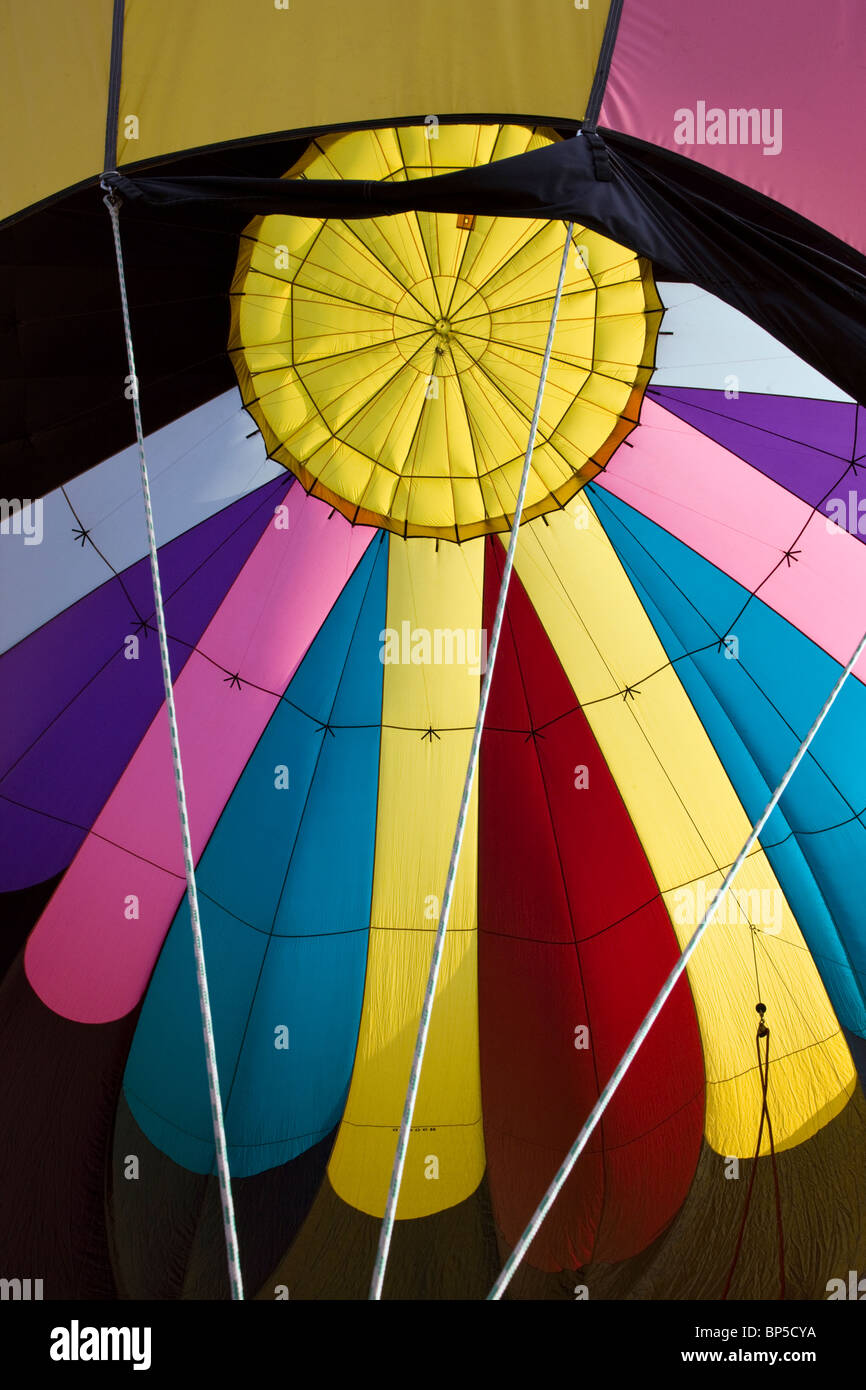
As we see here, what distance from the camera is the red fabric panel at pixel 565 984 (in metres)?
3.52

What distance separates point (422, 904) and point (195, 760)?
0.90 metres

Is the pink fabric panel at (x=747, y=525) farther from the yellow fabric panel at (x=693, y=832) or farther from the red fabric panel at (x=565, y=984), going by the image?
the red fabric panel at (x=565, y=984)

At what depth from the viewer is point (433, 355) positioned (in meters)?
3.49

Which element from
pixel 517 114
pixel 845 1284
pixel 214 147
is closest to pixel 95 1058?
pixel 845 1284

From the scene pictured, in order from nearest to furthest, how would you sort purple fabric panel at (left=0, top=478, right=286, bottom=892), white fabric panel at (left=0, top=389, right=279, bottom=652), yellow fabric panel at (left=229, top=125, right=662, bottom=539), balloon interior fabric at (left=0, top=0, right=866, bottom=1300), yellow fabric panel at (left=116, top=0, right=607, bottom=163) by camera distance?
1. yellow fabric panel at (left=116, top=0, right=607, bottom=163)
2. yellow fabric panel at (left=229, top=125, right=662, bottom=539)
3. balloon interior fabric at (left=0, top=0, right=866, bottom=1300)
4. white fabric panel at (left=0, top=389, right=279, bottom=652)
5. purple fabric panel at (left=0, top=478, right=286, bottom=892)

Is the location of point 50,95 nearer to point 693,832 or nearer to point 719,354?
point 719,354

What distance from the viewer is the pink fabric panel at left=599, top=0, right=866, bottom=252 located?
207 centimetres

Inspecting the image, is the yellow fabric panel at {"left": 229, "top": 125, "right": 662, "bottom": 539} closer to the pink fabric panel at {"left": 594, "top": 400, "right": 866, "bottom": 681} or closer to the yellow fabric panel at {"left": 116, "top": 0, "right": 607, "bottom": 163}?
the pink fabric panel at {"left": 594, "top": 400, "right": 866, "bottom": 681}

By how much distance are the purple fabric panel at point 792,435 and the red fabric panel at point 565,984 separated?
0.79 m

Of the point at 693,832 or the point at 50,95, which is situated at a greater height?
the point at 50,95

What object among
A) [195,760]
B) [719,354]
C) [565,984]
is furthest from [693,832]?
[195,760]

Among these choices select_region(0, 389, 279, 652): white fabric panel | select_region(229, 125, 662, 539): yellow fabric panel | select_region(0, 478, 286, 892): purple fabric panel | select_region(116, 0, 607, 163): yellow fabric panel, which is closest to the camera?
select_region(116, 0, 607, 163): yellow fabric panel

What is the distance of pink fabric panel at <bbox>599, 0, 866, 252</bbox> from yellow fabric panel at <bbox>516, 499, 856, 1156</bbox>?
163 cm

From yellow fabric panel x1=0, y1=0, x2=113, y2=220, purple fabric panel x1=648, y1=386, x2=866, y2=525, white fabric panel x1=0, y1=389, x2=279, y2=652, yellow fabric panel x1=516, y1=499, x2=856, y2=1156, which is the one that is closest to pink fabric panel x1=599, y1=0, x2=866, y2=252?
yellow fabric panel x1=0, y1=0, x2=113, y2=220
